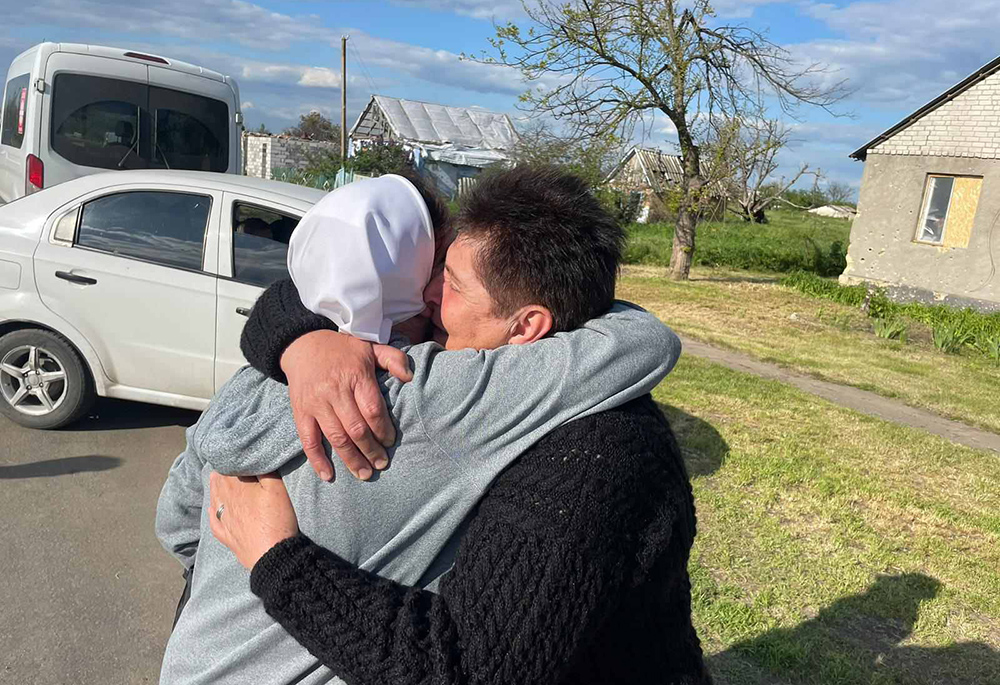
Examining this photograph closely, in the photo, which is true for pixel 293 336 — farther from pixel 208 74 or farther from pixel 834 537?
pixel 208 74

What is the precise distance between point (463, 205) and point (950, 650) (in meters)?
3.49

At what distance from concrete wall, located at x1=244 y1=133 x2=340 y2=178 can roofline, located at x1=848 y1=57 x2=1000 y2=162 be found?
76.8ft

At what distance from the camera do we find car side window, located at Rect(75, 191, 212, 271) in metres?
5.30

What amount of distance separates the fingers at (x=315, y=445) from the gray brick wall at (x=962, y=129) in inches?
684

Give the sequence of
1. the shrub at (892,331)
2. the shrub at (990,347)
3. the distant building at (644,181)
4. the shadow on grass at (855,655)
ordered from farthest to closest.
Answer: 1. the distant building at (644,181)
2. the shrub at (892,331)
3. the shrub at (990,347)
4. the shadow on grass at (855,655)

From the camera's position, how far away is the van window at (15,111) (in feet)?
27.1

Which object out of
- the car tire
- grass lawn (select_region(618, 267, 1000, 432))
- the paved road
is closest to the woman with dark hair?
the paved road

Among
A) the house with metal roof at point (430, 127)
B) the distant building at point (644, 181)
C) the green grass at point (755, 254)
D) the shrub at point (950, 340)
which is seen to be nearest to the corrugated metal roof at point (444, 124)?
the house with metal roof at point (430, 127)

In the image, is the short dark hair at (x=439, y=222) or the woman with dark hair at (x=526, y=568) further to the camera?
the short dark hair at (x=439, y=222)

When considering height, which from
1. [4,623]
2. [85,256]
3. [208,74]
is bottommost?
[4,623]

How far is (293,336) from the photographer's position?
1357 mm

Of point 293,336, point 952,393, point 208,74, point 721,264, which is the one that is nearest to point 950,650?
point 293,336

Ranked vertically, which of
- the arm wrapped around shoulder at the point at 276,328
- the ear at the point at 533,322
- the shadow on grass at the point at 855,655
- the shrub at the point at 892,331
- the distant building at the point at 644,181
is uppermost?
the distant building at the point at 644,181

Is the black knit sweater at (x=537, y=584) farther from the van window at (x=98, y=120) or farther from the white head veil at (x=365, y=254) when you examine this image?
the van window at (x=98, y=120)
